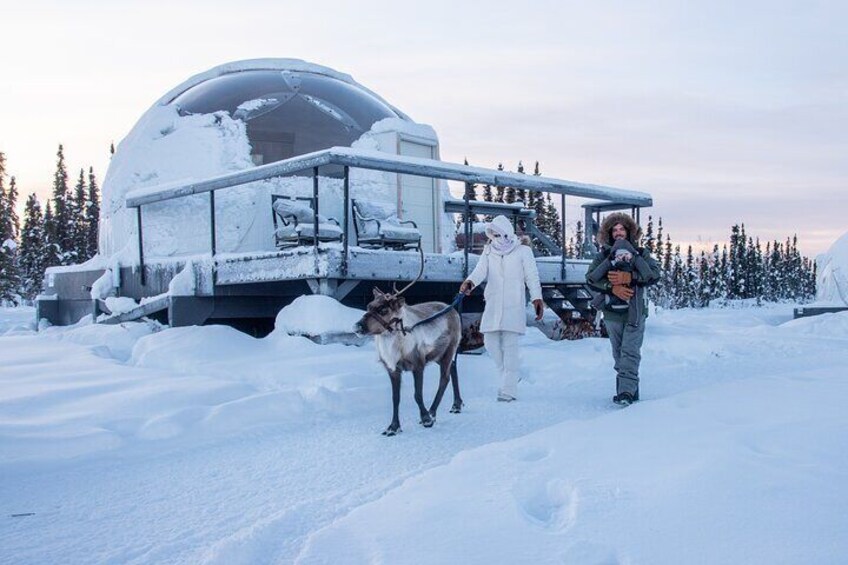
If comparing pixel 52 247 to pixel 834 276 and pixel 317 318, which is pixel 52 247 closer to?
pixel 834 276

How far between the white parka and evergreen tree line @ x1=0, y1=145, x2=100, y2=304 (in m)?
41.2

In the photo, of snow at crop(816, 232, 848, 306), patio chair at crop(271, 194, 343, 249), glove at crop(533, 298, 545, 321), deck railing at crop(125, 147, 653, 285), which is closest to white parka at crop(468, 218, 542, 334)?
glove at crop(533, 298, 545, 321)

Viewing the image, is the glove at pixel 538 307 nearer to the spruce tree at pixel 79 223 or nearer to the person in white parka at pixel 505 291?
the person in white parka at pixel 505 291

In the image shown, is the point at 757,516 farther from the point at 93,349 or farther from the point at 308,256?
the point at 93,349

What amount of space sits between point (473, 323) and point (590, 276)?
3501mm

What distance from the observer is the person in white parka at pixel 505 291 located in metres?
6.36

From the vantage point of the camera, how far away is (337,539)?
2725 millimetres

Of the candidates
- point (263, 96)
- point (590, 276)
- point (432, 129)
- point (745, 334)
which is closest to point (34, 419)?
point (590, 276)

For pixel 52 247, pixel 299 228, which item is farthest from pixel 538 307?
pixel 52 247

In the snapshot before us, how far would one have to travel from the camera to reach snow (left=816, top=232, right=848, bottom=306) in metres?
24.2

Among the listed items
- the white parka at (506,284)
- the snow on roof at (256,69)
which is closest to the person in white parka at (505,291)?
the white parka at (506,284)

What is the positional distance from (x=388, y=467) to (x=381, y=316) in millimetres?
1230

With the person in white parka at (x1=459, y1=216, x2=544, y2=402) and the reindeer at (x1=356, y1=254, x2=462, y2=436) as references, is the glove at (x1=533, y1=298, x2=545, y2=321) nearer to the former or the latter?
the person in white parka at (x1=459, y1=216, x2=544, y2=402)

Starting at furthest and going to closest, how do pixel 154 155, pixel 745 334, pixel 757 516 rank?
1. pixel 154 155
2. pixel 745 334
3. pixel 757 516
